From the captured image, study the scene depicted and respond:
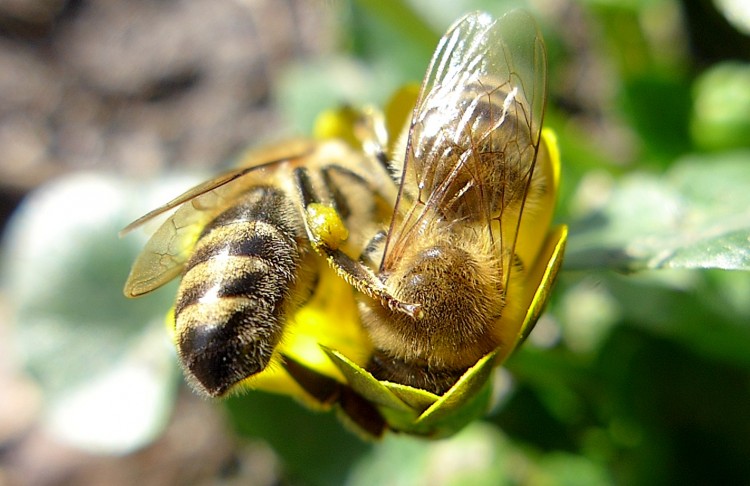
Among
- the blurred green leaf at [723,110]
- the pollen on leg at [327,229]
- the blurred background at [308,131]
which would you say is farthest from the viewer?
the blurred green leaf at [723,110]

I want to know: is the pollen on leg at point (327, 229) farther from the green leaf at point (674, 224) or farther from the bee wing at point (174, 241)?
the green leaf at point (674, 224)

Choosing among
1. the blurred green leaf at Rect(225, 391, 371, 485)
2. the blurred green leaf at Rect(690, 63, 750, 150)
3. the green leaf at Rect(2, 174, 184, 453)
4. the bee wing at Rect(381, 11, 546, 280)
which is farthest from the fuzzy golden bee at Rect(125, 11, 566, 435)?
the blurred green leaf at Rect(690, 63, 750, 150)

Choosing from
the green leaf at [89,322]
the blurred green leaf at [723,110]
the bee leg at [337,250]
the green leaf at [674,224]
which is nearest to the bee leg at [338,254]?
the bee leg at [337,250]

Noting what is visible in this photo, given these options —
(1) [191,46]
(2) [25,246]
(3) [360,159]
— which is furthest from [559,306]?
(1) [191,46]

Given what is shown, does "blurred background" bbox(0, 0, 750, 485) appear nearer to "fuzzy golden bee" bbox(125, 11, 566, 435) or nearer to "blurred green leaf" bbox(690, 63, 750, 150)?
"blurred green leaf" bbox(690, 63, 750, 150)

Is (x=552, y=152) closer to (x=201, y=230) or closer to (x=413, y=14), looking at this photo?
(x=201, y=230)

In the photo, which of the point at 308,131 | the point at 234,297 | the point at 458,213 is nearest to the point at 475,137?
the point at 458,213
